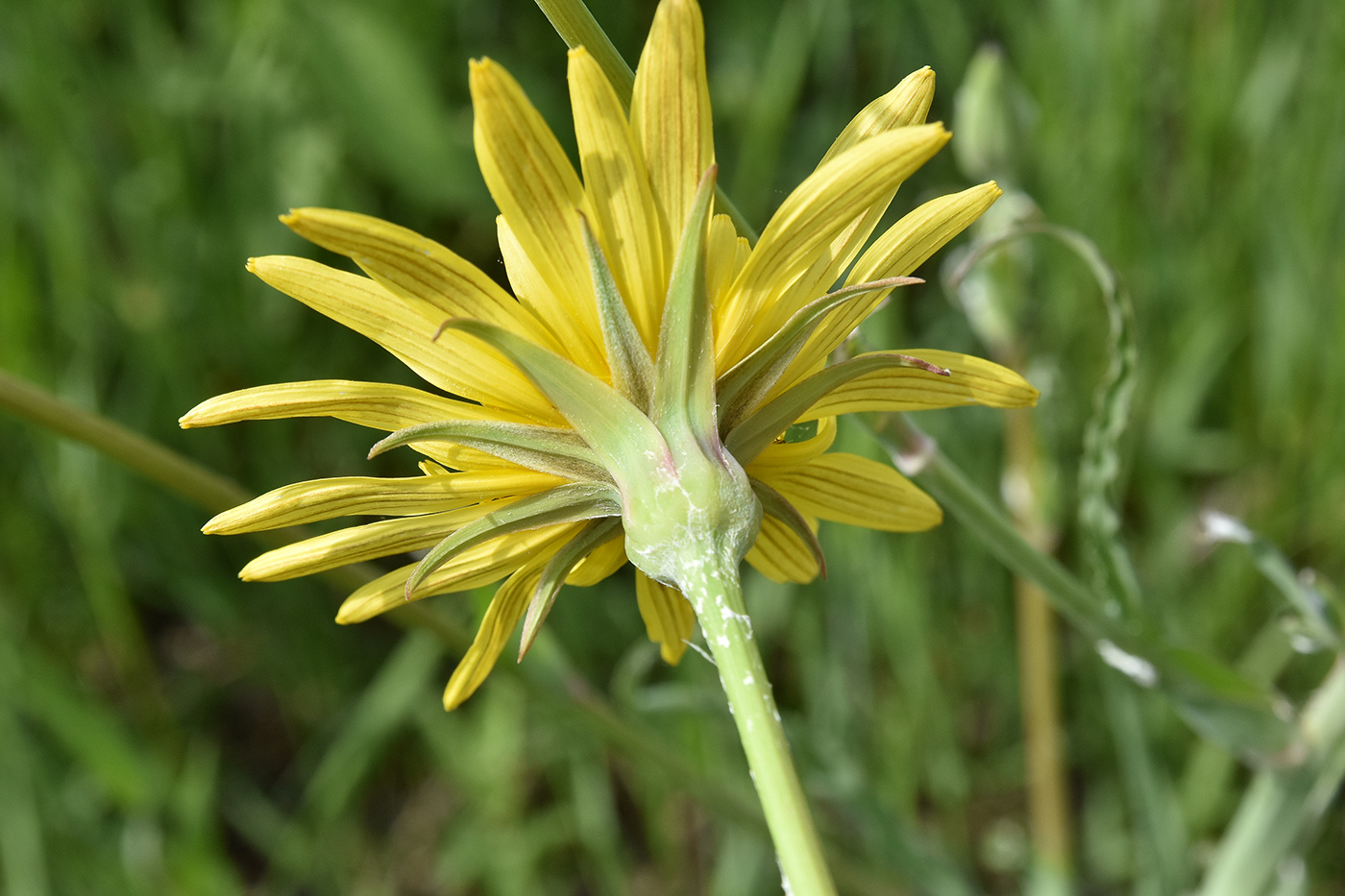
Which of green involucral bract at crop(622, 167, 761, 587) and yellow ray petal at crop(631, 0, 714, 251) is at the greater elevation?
yellow ray petal at crop(631, 0, 714, 251)

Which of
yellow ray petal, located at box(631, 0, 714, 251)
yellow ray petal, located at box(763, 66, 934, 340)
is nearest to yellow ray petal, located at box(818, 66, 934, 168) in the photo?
yellow ray petal, located at box(763, 66, 934, 340)

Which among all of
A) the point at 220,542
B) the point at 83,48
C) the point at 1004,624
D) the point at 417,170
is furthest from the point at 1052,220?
the point at 83,48

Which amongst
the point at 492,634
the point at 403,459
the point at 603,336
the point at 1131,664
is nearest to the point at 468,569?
the point at 492,634

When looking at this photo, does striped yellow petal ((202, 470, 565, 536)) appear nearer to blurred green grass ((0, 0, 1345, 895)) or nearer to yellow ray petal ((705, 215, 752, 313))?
yellow ray petal ((705, 215, 752, 313))

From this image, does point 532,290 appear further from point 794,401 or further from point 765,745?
point 765,745

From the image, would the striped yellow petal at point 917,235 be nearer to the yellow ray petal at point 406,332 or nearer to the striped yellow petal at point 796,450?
the striped yellow petal at point 796,450

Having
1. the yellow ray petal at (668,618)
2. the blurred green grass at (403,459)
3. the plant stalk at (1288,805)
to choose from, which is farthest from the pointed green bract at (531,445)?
the blurred green grass at (403,459)

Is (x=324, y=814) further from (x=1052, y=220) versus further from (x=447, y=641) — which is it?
(x=1052, y=220)
